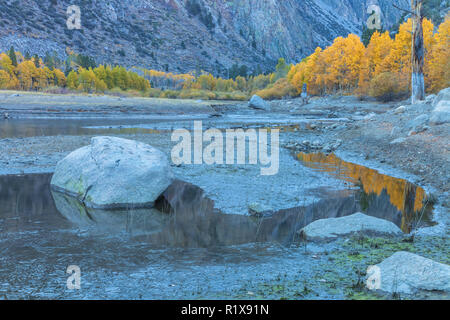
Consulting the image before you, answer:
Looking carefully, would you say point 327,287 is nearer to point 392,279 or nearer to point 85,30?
point 392,279

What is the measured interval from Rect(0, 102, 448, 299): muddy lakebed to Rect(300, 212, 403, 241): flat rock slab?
0.72 feet

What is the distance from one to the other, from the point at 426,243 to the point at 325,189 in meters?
4.59

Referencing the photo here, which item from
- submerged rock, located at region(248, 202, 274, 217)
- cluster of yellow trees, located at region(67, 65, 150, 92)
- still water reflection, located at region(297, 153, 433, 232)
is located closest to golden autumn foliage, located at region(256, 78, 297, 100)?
cluster of yellow trees, located at region(67, 65, 150, 92)

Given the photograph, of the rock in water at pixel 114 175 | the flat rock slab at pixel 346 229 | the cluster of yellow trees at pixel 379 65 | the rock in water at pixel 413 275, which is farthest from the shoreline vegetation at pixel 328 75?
the rock in water at pixel 413 275

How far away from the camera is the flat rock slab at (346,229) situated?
23.5ft

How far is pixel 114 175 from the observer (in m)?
9.56

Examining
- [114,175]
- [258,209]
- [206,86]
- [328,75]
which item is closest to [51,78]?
[206,86]

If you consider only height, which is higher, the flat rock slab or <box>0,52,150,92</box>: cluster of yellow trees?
<box>0,52,150,92</box>: cluster of yellow trees

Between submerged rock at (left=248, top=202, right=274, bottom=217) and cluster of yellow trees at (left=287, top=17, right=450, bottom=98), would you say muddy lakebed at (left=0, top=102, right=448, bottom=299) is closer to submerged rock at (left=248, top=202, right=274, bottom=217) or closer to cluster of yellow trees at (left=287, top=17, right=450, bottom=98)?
submerged rock at (left=248, top=202, right=274, bottom=217)

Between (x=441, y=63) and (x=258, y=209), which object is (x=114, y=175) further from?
(x=441, y=63)

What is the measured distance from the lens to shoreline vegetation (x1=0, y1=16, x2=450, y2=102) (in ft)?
148

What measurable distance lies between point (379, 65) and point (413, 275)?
56.5m

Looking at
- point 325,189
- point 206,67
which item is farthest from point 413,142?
point 206,67
